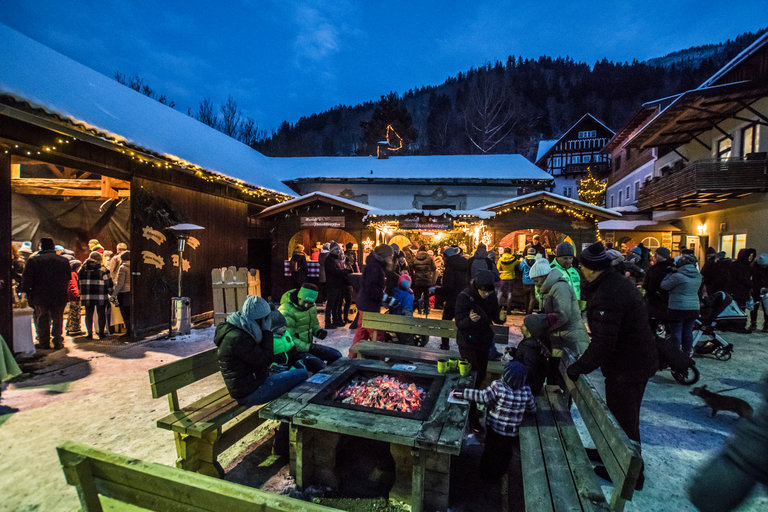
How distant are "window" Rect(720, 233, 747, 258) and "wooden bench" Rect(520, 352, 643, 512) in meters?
16.2

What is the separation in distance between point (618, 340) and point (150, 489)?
3372 millimetres

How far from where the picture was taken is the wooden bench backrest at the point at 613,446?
1.92 meters

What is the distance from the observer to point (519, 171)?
1955cm

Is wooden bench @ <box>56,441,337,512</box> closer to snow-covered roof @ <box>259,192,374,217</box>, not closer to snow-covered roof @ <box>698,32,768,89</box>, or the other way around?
snow-covered roof @ <box>259,192,374,217</box>

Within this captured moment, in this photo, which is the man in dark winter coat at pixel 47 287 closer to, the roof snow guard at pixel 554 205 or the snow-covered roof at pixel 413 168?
the roof snow guard at pixel 554 205

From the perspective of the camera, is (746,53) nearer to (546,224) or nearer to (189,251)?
(546,224)

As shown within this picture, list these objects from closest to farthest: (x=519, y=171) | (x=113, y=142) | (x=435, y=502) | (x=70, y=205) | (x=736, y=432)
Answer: (x=736, y=432) < (x=435, y=502) < (x=113, y=142) < (x=70, y=205) < (x=519, y=171)

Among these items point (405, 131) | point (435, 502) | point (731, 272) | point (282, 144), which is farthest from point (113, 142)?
point (282, 144)

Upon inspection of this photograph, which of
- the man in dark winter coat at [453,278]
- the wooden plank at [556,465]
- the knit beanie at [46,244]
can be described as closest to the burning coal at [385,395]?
the wooden plank at [556,465]

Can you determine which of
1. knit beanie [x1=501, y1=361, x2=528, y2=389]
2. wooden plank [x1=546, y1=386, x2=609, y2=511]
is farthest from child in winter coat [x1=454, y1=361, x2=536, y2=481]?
wooden plank [x1=546, y1=386, x2=609, y2=511]

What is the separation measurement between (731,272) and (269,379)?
10612 millimetres

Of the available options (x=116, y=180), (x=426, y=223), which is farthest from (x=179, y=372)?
(x=426, y=223)

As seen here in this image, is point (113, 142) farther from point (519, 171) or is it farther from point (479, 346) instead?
point (519, 171)

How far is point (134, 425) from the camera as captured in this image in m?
4.17
